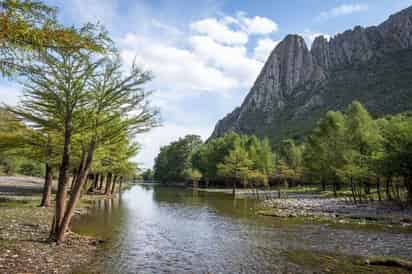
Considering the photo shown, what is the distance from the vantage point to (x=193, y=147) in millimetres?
146000

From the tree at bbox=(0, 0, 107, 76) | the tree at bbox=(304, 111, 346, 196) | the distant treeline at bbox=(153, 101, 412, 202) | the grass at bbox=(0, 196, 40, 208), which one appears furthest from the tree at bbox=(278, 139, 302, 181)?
the tree at bbox=(0, 0, 107, 76)

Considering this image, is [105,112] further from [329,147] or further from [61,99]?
[329,147]

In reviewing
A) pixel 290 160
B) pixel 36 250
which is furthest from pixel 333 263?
pixel 290 160

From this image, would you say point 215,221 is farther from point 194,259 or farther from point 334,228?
point 194,259

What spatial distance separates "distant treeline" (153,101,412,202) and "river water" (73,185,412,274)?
16.1 m

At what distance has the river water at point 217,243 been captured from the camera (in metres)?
Result: 13.8

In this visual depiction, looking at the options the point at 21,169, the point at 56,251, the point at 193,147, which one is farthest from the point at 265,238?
the point at 193,147

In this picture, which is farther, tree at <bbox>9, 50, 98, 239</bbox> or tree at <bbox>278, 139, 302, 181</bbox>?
tree at <bbox>278, 139, 302, 181</bbox>

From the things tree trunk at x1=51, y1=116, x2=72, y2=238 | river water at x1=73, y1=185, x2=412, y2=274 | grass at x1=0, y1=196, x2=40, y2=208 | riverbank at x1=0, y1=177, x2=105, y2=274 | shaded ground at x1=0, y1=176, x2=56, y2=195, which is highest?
tree trunk at x1=51, y1=116, x2=72, y2=238

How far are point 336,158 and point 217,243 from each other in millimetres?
43709

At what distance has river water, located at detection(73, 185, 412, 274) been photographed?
13773 millimetres

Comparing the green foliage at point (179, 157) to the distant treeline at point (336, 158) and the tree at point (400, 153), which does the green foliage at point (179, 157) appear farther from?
the tree at point (400, 153)

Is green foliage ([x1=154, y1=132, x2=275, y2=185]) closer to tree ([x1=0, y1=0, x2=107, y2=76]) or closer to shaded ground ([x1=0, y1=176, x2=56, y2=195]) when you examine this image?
shaded ground ([x1=0, y1=176, x2=56, y2=195])

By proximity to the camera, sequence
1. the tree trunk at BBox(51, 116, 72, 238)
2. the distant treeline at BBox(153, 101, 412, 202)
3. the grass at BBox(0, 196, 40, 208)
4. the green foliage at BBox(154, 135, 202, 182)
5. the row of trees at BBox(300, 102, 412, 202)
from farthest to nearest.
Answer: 1. the green foliage at BBox(154, 135, 202, 182)
2. the distant treeline at BBox(153, 101, 412, 202)
3. the row of trees at BBox(300, 102, 412, 202)
4. the grass at BBox(0, 196, 40, 208)
5. the tree trunk at BBox(51, 116, 72, 238)
